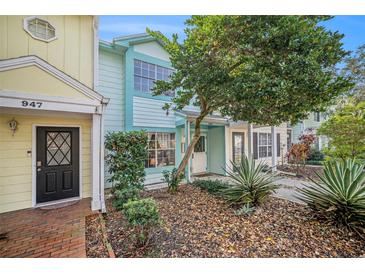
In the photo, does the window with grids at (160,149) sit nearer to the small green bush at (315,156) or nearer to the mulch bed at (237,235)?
the mulch bed at (237,235)

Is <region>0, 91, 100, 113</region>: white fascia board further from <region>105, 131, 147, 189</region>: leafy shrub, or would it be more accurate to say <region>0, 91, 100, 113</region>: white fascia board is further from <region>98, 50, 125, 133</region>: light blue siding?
<region>98, 50, 125, 133</region>: light blue siding

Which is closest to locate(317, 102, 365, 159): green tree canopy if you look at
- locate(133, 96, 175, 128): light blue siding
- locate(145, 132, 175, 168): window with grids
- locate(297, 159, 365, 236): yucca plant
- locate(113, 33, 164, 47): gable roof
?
locate(297, 159, 365, 236): yucca plant

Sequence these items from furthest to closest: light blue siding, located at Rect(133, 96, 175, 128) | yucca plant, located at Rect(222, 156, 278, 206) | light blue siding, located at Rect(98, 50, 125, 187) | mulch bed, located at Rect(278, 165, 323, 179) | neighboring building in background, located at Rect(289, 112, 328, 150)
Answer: neighboring building in background, located at Rect(289, 112, 328, 150), mulch bed, located at Rect(278, 165, 323, 179), light blue siding, located at Rect(133, 96, 175, 128), light blue siding, located at Rect(98, 50, 125, 187), yucca plant, located at Rect(222, 156, 278, 206)

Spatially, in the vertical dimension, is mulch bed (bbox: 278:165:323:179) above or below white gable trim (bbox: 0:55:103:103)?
below

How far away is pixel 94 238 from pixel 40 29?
448cm

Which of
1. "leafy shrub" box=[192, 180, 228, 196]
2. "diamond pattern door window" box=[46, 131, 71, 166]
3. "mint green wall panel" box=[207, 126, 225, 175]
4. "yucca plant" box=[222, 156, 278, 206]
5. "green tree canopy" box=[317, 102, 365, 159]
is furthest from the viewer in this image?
"mint green wall panel" box=[207, 126, 225, 175]

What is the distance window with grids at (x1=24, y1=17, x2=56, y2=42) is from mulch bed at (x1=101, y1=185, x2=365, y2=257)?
13.7 feet

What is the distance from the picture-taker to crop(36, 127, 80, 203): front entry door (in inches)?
165

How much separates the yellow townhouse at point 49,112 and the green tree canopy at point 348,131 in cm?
743

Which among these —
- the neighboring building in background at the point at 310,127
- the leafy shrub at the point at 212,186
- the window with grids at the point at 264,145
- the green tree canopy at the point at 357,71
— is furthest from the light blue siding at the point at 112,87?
the neighboring building in background at the point at 310,127

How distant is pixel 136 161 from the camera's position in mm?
4676

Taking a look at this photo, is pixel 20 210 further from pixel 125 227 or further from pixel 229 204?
pixel 229 204

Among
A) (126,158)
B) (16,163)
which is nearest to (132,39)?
(126,158)

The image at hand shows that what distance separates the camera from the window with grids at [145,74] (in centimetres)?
660
